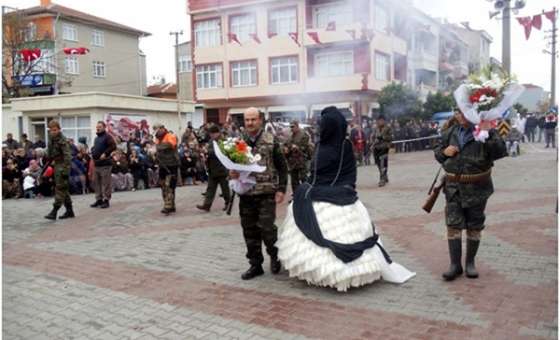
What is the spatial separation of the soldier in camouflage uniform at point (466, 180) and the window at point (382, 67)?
18.8 meters

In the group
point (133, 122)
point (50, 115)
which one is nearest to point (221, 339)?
point (133, 122)

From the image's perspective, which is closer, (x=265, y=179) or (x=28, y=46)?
(x=265, y=179)

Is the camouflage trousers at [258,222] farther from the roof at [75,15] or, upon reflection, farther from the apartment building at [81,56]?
the roof at [75,15]

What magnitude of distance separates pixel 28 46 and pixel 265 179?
32.5 meters

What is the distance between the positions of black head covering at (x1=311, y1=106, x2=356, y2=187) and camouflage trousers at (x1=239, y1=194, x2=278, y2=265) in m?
0.64

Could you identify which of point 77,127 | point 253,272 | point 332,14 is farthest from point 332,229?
point 77,127

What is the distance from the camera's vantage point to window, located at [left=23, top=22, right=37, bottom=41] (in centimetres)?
3278

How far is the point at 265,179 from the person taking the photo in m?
5.34

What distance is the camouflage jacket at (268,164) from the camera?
532cm

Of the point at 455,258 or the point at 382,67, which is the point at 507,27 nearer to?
the point at 455,258

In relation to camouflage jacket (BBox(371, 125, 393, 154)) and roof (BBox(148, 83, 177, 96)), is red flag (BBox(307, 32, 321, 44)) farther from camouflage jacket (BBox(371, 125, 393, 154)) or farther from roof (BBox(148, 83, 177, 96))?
roof (BBox(148, 83, 177, 96))

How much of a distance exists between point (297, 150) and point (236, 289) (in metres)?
5.53

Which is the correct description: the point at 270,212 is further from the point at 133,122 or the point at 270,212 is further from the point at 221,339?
the point at 133,122

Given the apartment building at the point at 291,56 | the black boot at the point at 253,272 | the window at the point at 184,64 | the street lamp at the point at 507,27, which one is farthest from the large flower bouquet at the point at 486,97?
the window at the point at 184,64
